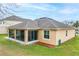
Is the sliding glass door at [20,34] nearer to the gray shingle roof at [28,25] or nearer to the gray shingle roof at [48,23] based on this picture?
the gray shingle roof at [28,25]

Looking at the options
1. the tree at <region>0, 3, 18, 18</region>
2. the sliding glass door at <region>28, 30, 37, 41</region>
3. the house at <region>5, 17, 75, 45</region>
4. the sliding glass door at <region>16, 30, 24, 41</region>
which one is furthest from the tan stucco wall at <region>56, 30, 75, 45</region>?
the tree at <region>0, 3, 18, 18</region>

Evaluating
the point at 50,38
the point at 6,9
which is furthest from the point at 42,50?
the point at 6,9

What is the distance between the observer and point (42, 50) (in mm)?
3445

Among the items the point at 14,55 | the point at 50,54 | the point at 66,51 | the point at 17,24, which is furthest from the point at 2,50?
the point at 66,51

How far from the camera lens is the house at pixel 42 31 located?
11.2ft

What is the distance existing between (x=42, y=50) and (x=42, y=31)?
32cm

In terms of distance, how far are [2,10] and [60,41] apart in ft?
3.67

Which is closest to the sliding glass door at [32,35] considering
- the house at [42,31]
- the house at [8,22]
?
the house at [42,31]

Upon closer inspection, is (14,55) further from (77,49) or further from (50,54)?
(77,49)

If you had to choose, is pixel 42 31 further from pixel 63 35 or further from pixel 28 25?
→ pixel 63 35

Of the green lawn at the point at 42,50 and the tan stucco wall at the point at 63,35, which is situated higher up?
the tan stucco wall at the point at 63,35

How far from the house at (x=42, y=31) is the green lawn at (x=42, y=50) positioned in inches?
3.4

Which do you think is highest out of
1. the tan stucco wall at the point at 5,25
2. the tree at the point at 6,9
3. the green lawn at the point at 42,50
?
the tree at the point at 6,9

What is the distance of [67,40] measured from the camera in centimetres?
346
